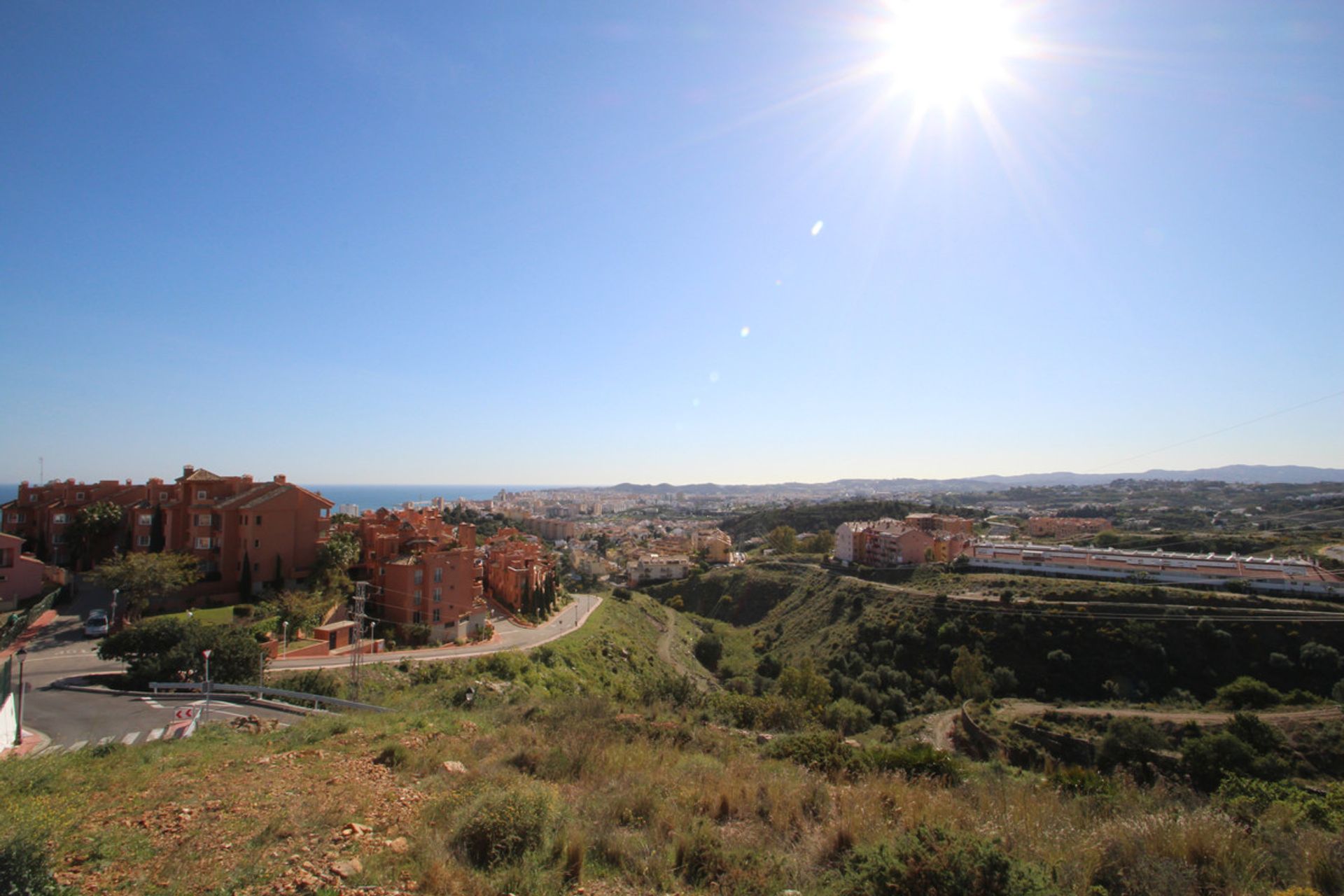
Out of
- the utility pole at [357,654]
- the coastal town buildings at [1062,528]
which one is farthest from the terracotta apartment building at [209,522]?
the coastal town buildings at [1062,528]

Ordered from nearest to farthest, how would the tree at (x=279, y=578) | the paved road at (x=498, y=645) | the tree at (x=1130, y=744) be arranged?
the tree at (x=1130, y=744) < the paved road at (x=498, y=645) < the tree at (x=279, y=578)

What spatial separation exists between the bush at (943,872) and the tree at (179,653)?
17280mm

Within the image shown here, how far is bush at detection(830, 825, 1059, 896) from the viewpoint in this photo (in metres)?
4.20

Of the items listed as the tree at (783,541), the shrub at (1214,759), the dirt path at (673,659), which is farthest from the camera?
the tree at (783,541)

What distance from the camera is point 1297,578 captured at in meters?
31.5

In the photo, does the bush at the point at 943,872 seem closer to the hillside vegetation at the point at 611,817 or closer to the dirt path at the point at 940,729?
the hillside vegetation at the point at 611,817

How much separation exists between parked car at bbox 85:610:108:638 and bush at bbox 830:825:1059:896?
26850mm

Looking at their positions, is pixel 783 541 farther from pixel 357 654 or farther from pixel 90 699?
pixel 90 699

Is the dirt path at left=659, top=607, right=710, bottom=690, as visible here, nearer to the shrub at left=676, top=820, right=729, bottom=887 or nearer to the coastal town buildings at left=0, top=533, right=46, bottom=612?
the shrub at left=676, top=820, right=729, bottom=887

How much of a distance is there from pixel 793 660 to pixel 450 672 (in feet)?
73.9

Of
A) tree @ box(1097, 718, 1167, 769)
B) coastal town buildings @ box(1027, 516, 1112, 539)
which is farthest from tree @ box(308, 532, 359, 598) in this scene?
coastal town buildings @ box(1027, 516, 1112, 539)

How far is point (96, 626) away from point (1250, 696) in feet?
144

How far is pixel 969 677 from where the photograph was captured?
26453mm

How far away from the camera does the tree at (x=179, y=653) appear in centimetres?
1531
